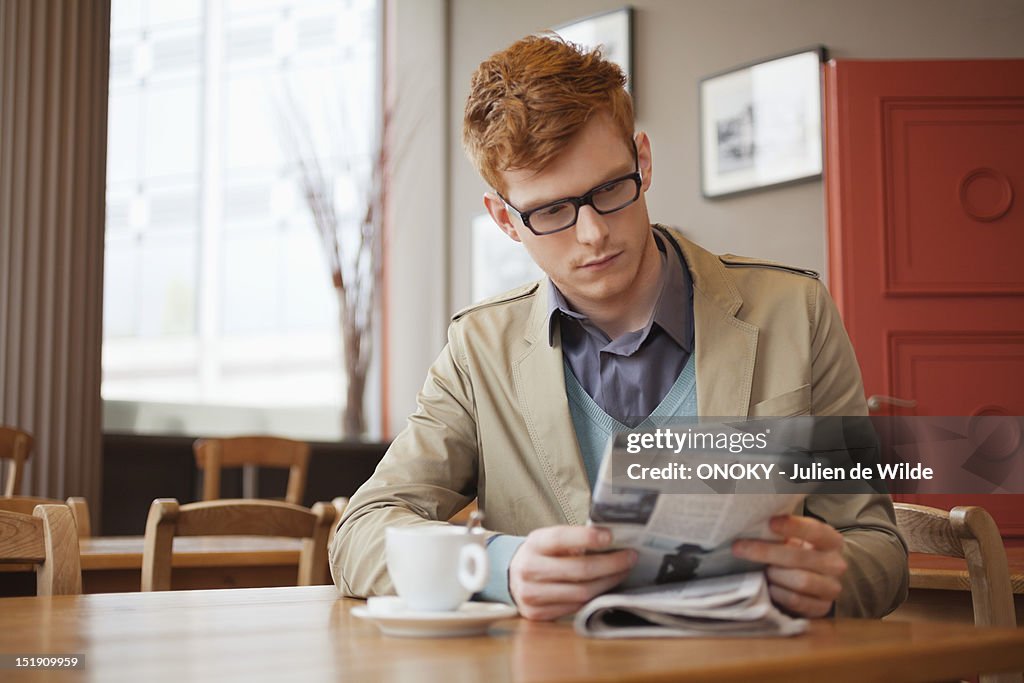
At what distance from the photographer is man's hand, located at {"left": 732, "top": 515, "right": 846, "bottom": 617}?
92cm

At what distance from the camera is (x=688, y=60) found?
4289 millimetres

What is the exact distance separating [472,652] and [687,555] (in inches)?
8.3

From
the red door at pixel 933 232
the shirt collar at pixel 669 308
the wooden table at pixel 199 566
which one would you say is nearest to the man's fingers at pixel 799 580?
the shirt collar at pixel 669 308

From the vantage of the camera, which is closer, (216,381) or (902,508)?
(902,508)

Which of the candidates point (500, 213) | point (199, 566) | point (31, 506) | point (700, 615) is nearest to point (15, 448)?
point (31, 506)

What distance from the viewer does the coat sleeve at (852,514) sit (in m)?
1.11

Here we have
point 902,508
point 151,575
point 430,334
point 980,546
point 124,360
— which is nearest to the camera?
point 980,546

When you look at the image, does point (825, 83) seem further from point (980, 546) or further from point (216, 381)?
point (216, 381)

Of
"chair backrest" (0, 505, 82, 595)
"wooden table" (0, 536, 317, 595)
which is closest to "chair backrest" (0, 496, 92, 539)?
"wooden table" (0, 536, 317, 595)

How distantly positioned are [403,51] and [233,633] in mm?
4681

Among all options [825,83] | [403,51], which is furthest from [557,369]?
[403,51]

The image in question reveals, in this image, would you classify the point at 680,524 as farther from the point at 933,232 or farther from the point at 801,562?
the point at 933,232

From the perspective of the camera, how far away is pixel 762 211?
157 inches

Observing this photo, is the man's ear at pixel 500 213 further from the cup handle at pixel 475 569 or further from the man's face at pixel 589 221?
the cup handle at pixel 475 569
